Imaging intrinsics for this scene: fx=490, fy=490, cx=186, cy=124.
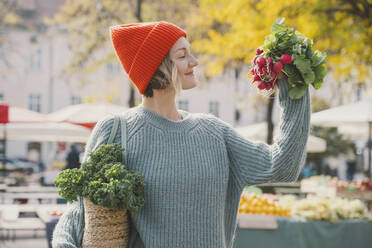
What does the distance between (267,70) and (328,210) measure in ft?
16.7

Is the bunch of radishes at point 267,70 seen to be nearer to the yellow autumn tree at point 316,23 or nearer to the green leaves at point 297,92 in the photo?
the green leaves at point 297,92

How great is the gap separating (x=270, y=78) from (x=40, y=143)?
105ft

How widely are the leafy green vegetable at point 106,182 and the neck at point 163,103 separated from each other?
25cm

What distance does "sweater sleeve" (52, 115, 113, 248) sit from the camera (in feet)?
5.88

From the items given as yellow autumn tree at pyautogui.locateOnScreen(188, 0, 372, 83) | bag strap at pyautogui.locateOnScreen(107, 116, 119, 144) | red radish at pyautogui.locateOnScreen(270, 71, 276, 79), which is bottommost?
bag strap at pyautogui.locateOnScreen(107, 116, 119, 144)

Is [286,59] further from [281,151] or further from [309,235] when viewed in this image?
[309,235]

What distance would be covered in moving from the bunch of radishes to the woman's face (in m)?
0.25

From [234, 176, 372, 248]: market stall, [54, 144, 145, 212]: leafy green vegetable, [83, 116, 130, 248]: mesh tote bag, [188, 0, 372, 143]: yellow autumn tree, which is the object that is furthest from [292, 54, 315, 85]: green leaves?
[188, 0, 372, 143]: yellow autumn tree

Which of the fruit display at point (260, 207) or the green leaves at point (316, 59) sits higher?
the green leaves at point (316, 59)

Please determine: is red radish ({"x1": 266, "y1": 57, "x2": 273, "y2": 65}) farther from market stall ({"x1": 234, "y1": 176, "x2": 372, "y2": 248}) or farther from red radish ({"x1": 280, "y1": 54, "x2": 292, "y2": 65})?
market stall ({"x1": 234, "y1": 176, "x2": 372, "y2": 248})

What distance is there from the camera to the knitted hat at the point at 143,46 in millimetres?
1919

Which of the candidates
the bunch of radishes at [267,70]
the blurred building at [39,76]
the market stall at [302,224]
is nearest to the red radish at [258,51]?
the bunch of radishes at [267,70]

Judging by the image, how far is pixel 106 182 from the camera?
1775 millimetres

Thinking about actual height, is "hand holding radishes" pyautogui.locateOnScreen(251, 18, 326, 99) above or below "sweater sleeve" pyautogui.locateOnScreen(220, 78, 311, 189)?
above
